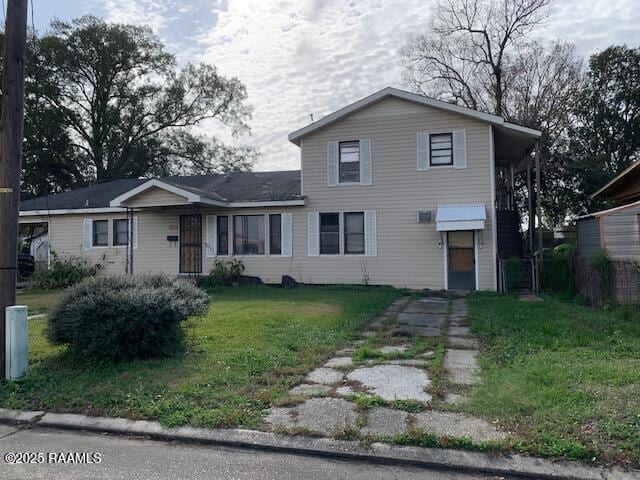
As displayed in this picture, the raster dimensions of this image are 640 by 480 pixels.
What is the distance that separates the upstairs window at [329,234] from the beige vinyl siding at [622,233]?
753cm

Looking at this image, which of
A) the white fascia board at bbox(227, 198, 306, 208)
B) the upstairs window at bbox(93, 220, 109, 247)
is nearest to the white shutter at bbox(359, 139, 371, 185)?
the white fascia board at bbox(227, 198, 306, 208)

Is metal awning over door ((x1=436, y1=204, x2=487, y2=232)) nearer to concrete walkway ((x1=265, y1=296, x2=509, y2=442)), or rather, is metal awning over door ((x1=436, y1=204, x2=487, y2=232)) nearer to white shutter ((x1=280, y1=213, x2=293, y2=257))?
white shutter ((x1=280, y1=213, x2=293, y2=257))

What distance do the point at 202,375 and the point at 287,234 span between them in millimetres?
10322

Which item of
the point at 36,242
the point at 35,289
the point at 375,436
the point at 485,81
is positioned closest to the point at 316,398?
the point at 375,436

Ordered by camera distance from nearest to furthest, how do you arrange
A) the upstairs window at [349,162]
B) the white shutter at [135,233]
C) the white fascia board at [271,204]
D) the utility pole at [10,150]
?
the utility pole at [10,150] < the upstairs window at [349,162] < the white fascia board at [271,204] < the white shutter at [135,233]

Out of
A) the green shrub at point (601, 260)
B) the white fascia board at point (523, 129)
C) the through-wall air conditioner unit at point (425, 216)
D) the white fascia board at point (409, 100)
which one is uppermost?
the white fascia board at point (409, 100)

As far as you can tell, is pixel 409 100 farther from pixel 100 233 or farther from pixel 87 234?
pixel 87 234

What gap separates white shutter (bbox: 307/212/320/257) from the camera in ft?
48.8

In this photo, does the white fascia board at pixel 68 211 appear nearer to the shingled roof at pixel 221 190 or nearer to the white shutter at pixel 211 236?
the shingled roof at pixel 221 190

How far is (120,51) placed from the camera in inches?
1233

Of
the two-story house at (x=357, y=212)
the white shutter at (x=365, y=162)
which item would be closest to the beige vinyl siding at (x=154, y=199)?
the two-story house at (x=357, y=212)

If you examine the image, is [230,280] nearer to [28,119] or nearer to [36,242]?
[36,242]

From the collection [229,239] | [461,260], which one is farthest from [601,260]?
[229,239]

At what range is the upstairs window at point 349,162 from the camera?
14703mm
